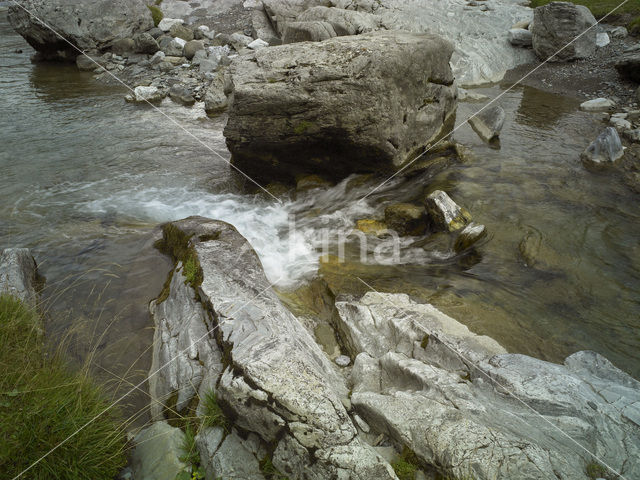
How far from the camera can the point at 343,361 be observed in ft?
14.3

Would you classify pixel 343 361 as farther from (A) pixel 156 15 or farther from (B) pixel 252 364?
(A) pixel 156 15

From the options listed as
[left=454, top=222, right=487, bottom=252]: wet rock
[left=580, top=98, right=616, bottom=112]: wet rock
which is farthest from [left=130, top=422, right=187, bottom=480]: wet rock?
[left=580, top=98, right=616, bottom=112]: wet rock

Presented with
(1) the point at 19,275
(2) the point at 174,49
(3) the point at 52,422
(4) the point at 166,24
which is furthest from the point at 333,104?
(4) the point at 166,24

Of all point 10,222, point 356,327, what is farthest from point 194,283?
point 10,222

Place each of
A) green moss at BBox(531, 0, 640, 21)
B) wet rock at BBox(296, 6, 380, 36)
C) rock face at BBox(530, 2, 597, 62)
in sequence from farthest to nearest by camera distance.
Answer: green moss at BBox(531, 0, 640, 21)
rock face at BBox(530, 2, 597, 62)
wet rock at BBox(296, 6, 380, 36)

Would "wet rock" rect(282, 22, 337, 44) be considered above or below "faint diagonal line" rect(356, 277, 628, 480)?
above

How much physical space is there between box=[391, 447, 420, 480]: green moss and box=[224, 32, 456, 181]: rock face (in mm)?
5765

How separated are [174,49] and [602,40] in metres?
17.8

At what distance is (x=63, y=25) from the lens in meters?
17.5

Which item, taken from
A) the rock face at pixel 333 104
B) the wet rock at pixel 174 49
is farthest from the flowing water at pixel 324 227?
the wet rock at pixel 174 49

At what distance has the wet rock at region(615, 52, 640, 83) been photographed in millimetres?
11953

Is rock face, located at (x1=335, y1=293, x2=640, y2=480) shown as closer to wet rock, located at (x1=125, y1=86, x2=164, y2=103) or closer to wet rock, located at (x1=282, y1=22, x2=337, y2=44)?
wet rock, located at (x1=282, y1=22, x2=337, y2=44)

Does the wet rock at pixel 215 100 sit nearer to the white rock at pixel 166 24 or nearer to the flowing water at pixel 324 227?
the flowing water at pixel 324 227

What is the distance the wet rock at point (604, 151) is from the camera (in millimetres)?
8445
